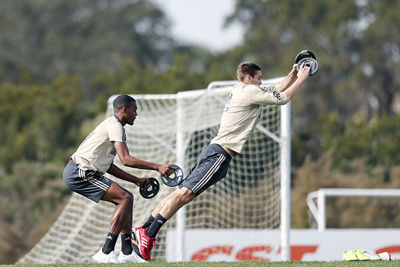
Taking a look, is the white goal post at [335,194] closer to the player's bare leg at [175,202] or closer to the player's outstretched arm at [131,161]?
the player's bare leg at [175,202]

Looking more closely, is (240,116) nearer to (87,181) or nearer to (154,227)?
(154,227)

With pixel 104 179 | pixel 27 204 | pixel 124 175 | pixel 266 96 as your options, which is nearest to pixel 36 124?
pixel 27 204

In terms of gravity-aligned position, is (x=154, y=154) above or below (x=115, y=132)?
above

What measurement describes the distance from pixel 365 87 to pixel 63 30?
2627 cm

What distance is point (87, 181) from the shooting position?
33.5 ft

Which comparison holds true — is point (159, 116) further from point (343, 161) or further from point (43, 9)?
point (43, 9)

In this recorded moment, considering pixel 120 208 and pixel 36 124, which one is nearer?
pixel 120 208

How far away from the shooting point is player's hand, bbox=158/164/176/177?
996cm

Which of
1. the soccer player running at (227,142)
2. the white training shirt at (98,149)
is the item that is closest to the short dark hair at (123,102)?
the white training shirt at (98,149)

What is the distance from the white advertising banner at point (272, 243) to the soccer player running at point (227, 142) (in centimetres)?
497

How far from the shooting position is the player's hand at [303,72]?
33.5ft

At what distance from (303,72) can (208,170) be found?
1549 mm

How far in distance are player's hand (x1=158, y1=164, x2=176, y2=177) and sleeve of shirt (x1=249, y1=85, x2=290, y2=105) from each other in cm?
125

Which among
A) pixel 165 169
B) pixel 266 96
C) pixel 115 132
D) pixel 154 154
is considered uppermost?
pixel 154 154
